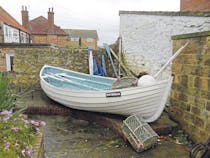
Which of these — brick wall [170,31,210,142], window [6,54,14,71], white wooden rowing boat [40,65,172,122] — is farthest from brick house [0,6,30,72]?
brick wall [170,31,210,142]

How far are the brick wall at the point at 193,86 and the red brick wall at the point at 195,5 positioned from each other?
A: 151 inches

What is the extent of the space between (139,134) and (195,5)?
6.25 meters

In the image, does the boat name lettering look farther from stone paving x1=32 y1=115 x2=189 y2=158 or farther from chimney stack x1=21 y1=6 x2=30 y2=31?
chimney stack x1=21 y1=6 x2=30 y2=31

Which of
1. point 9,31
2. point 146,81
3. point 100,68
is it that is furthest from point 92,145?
point 9,31

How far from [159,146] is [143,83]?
1245 mm

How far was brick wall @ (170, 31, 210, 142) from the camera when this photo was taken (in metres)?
3.58

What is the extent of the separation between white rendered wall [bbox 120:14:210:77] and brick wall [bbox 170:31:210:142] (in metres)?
0.96

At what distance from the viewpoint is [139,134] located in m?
3.79

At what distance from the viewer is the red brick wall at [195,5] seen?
287 inches

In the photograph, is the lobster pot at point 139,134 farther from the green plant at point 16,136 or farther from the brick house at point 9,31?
the brick house at point 9,31

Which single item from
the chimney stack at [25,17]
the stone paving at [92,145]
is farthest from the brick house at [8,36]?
the stone paving at [92,145]

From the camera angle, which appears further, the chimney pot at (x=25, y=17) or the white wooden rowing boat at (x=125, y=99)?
the chimney pot at (x=25, y=17)

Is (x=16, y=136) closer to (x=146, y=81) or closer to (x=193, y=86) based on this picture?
(x=146, y=81)

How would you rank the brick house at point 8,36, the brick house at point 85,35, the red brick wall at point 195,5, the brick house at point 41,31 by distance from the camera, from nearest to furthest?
the red brick wall at point 195,5
the brick house at point 8,36
the brick house at point 41,31
the brick house at point 85,35
